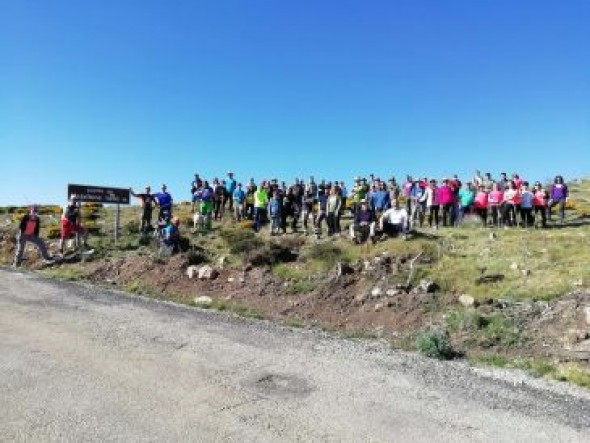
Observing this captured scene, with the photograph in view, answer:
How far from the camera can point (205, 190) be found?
84.7 feet

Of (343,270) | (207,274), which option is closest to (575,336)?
(343,270)

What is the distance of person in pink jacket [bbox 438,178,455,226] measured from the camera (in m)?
23.3

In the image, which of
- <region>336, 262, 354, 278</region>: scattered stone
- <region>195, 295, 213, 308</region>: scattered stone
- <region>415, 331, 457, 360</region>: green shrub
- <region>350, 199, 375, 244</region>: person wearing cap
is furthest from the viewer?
<region>350, 199, 375, 244</region>: person wearing cap

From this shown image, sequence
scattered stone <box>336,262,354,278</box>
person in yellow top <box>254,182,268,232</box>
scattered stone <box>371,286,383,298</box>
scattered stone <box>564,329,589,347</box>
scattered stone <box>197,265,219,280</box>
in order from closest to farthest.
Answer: scattered stone <box>564,329,589,347</box> < scattered stone <box>371,286,383,298</box> < scattered stone <box>336,262,354,278</box> < scattered stone <box>197,265,219,280</box> < person in yellow top <box>254,182,268,232</box>

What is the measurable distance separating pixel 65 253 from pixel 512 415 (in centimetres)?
1820

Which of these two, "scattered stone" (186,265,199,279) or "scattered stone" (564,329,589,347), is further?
"scattered stone" (186,265,199,279)

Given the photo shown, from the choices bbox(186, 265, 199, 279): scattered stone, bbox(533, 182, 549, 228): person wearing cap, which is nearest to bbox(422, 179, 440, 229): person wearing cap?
bbox(533, 182, 549, 228): person wearing cap

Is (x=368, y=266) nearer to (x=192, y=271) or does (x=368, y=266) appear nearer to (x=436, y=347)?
(x=192, y=271)

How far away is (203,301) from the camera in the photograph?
1652 centimetres

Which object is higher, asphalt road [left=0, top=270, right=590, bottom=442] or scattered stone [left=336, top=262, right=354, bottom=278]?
scattered stone [left=336, top=262, right=354, bottom=278]

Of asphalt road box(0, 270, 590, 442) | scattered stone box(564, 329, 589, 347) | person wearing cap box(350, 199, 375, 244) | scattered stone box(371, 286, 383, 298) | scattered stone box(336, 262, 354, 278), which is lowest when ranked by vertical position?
asphalt road box(0, 270, 590, 442)

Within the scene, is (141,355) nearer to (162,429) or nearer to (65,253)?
(162,429)

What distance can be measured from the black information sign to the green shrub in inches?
622

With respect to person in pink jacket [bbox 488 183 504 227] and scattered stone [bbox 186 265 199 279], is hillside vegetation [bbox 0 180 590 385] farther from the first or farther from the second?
person in pink jacket [bbox 488 183 504 227]
